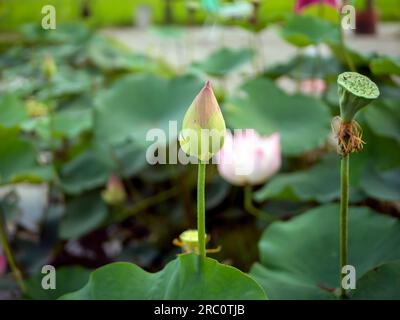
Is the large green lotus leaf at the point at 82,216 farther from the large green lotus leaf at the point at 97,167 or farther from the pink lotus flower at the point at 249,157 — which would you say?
the pink lotus flower at the point at 249,157

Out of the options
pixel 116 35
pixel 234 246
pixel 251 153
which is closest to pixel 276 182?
pixel 251 153

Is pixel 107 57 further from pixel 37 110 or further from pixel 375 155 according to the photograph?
pixel 375 155

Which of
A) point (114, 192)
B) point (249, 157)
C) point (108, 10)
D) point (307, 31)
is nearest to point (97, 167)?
point (114, 192)

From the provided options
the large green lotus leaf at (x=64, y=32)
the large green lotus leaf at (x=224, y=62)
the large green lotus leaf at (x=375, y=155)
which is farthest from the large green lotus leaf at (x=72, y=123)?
the large green lotus leaf at (x=64, y=32)

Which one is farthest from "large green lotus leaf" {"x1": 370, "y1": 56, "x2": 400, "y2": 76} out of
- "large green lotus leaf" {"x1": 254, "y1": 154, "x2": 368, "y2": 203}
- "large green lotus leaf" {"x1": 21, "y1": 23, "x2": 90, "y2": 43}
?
"large green lotus leaf" {"x1": 21, "y1": 23, "x2": 90, "y2": 43}

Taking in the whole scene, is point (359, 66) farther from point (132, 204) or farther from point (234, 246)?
point (132, 204)

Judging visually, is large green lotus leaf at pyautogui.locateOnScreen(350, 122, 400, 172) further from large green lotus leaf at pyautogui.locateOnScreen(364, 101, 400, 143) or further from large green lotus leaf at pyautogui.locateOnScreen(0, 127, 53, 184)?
large green lotus leaf at pyautogui.locateOnScreen(0, 127, 53, 184)

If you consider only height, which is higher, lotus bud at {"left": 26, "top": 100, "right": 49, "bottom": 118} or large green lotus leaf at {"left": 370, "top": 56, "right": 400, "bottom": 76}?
large green lotus leaf at {"left": 370, "top": 56, "right": 400, "bottom": 76}
